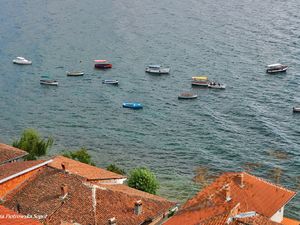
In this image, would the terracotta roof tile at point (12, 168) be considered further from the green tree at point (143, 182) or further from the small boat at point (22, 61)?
the small boat at point (22, 61)

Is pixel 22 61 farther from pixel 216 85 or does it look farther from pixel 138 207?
pixel 138 207

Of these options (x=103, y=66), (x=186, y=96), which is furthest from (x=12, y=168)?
(x=103, y=66)

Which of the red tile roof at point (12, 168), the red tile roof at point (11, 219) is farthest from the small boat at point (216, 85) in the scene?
the red tile roof at point (11, 219)

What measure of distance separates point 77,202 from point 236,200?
16.4 metres

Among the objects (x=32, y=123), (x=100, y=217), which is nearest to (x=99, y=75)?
(x=32, y=123)

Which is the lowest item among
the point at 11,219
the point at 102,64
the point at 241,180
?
the point at 241,180

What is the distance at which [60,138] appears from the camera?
104 m

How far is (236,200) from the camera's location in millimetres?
Answer: 54969

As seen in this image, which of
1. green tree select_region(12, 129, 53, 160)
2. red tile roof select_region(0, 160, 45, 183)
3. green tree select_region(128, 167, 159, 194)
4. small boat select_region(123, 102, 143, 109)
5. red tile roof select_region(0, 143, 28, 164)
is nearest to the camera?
red tile roof select_region(0, 160, 45, 183)

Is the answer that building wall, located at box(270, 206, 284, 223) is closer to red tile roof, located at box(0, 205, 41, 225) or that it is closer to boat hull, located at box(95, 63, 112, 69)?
red tile roof, located at box(0, 205, 41, 225)

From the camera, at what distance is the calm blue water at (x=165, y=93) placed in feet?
318

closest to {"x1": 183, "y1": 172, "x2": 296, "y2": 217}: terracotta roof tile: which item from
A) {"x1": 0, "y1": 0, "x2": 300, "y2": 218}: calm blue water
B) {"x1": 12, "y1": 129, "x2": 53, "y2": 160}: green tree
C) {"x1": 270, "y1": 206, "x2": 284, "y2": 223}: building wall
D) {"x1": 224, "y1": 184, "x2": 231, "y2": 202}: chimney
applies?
{"x1": 224, "y1": 184, "x2": 231, "y2": 202}: chimney

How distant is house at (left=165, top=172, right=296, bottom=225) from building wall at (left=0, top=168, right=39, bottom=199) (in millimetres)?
15602

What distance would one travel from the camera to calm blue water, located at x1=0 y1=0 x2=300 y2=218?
9688cm
